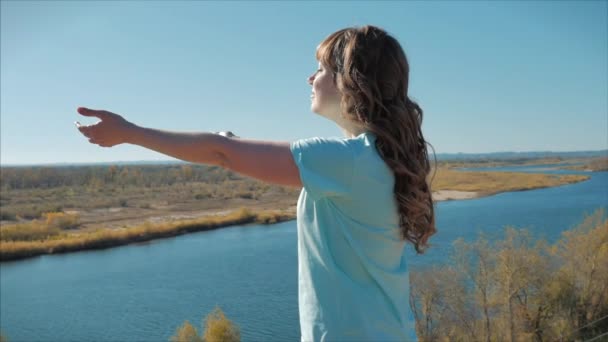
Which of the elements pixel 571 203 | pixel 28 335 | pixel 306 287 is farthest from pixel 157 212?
Result: pixel 306 287

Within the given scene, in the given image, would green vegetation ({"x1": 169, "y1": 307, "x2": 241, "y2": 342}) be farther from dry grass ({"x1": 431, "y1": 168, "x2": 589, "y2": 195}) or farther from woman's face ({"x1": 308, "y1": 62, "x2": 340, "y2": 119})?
dry grass ({"x1": 431, "y1": 168, "x2": 589, "y2": 195})

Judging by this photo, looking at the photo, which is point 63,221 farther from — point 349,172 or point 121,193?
point 349,172

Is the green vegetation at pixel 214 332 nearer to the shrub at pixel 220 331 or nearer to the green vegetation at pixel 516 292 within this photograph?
the shrub at pixel 220 331

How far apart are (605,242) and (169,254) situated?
10091 mm

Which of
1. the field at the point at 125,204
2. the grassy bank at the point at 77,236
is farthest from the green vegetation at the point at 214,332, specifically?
the grassy bank at the point at 77,236

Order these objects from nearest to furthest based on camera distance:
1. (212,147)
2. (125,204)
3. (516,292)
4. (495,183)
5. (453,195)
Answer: (212,147) → (516,292) → (453,195) → (125,204) → (495,183)

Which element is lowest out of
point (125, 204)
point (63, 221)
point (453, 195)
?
point (63, 221)

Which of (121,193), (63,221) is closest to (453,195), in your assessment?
(63,221)

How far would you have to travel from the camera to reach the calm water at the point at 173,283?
349 inches

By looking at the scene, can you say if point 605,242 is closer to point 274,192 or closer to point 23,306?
point 23,306

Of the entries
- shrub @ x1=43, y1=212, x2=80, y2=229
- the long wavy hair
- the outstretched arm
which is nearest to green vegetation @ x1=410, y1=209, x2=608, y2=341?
the long wavy hair

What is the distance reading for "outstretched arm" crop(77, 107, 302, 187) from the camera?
0.45m

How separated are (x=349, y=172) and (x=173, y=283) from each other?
11.1 metres

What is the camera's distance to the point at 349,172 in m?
0.47
